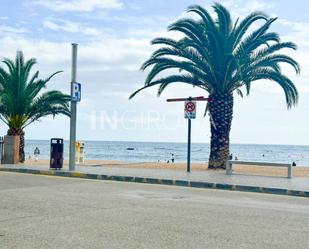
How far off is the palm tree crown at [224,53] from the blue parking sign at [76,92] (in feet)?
13.0

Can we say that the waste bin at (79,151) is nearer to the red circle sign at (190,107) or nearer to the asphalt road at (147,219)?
the red circle sign at (190,107)

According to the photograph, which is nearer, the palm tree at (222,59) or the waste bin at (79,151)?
the palm tree at (222,59)

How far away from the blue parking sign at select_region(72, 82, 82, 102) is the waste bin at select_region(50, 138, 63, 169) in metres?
2.00

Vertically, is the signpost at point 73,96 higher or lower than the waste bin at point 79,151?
higher

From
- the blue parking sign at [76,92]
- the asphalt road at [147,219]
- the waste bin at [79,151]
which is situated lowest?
the asphalt road at [147,219]

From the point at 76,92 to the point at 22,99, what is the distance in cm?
704

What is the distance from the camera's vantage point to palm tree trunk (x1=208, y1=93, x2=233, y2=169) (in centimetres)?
2139

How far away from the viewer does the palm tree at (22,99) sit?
2414 centimetres

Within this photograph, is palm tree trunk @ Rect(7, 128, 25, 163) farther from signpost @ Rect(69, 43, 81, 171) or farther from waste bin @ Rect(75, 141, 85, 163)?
signpost @ Rect(69, 43, 81, 171)

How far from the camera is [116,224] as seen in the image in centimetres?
734

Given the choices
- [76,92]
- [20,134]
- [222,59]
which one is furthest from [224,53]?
[20,134]

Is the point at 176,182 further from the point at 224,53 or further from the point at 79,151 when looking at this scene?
the point at 79,151

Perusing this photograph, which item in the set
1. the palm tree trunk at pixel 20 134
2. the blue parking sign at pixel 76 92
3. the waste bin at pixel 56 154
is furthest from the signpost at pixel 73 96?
the palm tree trunk at pixel 20 134

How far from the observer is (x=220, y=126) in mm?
21391
